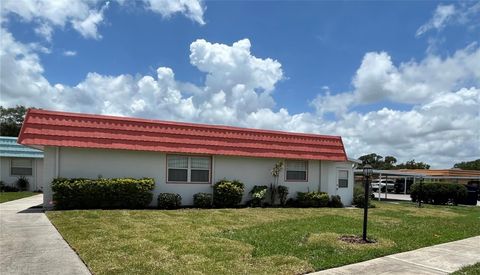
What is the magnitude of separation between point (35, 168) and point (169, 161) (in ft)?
48.8

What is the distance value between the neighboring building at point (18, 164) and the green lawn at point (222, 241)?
1577 cm

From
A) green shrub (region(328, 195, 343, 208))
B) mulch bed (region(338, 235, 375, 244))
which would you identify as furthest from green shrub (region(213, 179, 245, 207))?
mulch bed (region(338, 235, 375, 244))

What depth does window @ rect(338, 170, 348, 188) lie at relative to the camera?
78.9ft

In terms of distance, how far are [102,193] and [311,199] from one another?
10.1 metres

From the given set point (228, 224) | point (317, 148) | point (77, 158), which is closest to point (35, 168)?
point (77, 158)

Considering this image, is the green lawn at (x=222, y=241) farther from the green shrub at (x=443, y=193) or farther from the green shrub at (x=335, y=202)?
the green shrub at (x=443, y=193)

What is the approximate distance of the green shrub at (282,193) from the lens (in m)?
21.4

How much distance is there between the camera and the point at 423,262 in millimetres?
8445

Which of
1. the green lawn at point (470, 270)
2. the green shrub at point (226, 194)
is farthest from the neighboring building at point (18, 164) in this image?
the green lawn at point (470, 270)

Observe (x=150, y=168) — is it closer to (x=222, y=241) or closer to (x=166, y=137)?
(x=166, y=137)

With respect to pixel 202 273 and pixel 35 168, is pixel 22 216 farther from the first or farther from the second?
pixel 35 168

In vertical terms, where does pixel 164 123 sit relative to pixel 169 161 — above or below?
above

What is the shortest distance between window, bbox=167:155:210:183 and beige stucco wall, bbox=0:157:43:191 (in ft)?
47.1

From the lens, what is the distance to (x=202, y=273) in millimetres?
7246
